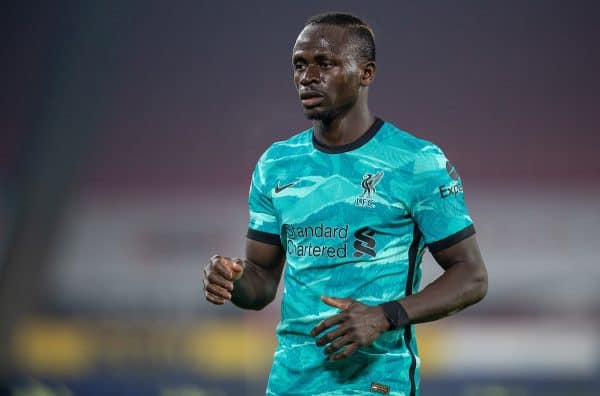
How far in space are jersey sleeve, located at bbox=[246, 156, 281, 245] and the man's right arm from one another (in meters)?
0.02

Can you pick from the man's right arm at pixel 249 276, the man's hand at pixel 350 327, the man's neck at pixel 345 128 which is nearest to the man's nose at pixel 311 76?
the man's neck at pixel 345 128

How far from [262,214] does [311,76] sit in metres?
0.41

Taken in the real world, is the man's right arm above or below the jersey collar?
below

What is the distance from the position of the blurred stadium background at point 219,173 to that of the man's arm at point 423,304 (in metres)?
2.53

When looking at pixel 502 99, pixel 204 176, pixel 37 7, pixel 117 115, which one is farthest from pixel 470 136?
pixel 37 7

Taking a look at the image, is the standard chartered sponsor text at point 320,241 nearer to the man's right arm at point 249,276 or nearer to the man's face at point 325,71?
the man's right arm at point 249,276

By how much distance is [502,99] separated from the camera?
4.97m

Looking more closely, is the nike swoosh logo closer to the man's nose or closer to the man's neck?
the man's neck

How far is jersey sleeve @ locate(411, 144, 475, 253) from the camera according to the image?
233cm

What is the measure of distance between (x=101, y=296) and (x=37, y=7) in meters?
1.64

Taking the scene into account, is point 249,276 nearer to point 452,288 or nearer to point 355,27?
point 452,288

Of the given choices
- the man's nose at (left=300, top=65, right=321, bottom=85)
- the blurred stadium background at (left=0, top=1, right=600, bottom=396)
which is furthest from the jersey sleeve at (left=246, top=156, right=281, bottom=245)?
the blurred stadium background at (left=0, top=1, right=600, bottom=396)

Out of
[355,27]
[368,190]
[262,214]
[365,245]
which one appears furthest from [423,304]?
[355,27]

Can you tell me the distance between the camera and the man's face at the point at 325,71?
2.45m
